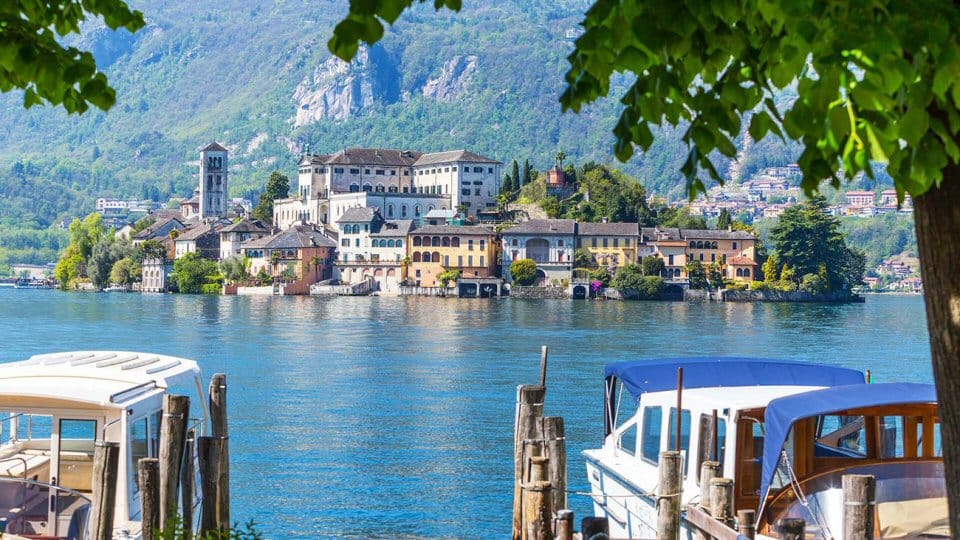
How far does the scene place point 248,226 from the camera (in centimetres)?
14888

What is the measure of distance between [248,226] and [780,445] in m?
140

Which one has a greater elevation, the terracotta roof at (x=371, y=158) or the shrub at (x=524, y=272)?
the terracotta roof at (x=371, y=158)

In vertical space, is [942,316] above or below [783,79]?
below

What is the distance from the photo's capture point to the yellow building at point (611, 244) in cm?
13088

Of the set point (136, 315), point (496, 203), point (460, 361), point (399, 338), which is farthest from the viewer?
point (496, 203)

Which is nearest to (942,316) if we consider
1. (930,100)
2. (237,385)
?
(930,100)

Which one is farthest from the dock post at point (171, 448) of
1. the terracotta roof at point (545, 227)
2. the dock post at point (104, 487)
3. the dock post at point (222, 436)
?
the terracotta roof at point (545, 227)

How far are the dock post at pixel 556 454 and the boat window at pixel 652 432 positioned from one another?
214cm

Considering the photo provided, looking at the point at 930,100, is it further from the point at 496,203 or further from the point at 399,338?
the point at 496,203

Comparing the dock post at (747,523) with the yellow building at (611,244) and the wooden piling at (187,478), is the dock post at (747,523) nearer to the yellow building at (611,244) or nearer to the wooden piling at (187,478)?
the wooden piling at (187,478)

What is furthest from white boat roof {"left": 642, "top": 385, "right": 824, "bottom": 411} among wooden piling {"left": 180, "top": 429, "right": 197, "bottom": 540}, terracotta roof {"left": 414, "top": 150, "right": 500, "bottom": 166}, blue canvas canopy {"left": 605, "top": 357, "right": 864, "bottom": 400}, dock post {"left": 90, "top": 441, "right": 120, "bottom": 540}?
terracotta roof {"left": 414, "top": 150, "right": 500, "bottom": 166}

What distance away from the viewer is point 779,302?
129 metres

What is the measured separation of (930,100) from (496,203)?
5875 inches

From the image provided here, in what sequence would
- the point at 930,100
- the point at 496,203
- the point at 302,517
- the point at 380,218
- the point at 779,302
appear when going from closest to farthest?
1. the point at 930,100
2. the point at 302,517
3. the point at 779,302
4. the point at 380,218
5. the point at 496,203
